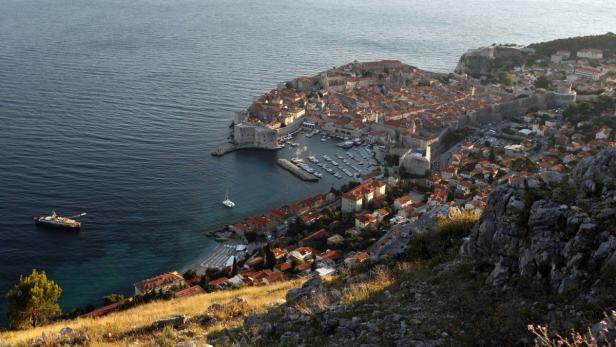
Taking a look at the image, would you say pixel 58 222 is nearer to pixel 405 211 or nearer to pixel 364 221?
pixel 364 221

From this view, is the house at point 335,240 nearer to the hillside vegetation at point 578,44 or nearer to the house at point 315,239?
the house at point 315,239

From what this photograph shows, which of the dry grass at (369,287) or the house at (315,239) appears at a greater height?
the dry grass at (369,287)

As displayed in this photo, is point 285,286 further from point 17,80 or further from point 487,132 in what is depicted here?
point 17,80

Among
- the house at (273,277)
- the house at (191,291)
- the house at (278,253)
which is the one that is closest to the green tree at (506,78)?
the house at (278,253)

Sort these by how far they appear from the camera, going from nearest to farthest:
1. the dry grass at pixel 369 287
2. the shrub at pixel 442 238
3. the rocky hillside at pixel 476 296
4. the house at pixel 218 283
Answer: the rocky hillside at pixel 476 296, the dry grass at pixel 369 287, the shrub at pixel 442 238, the house at pixel 218 283

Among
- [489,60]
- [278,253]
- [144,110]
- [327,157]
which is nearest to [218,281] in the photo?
[278,253]

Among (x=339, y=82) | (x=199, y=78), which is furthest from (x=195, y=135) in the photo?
(x=339, y=82)
